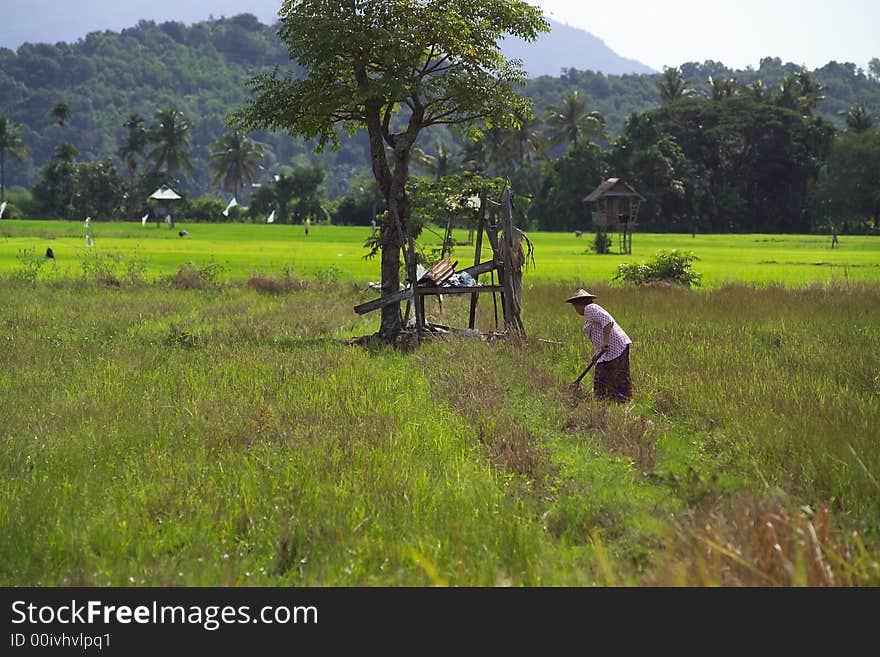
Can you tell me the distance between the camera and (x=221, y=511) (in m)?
5.82

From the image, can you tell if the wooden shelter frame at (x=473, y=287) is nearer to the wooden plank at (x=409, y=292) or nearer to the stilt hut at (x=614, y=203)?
the wooden plank at (x=409, y=292)

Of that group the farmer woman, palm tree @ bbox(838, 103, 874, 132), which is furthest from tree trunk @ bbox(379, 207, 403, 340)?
palm tree @ bbox(838, 103, 874, 132)

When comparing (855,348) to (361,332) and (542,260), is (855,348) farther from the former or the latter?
(542,260)

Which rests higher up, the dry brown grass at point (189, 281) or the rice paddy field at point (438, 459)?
the dry brown grass at point (189, 281)

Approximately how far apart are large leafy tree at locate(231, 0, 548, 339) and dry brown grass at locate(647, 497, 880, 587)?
10598 millimetres

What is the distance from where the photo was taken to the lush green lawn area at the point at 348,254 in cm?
2958

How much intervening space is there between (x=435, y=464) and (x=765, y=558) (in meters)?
3.12

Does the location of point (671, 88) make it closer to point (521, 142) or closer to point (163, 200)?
point (521, 142)

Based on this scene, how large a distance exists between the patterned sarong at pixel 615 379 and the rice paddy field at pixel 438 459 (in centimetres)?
21

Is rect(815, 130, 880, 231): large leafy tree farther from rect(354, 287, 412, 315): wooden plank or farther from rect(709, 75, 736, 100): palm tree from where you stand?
rect(354, 287, 412, 315): wooden plank

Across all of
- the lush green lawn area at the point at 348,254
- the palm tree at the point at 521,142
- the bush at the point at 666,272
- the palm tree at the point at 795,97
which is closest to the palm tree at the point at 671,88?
the palm tree at the point at 795,97

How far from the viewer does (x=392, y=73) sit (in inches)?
574

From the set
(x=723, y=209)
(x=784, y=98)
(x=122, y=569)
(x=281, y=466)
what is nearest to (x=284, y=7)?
(x=281, y=466)

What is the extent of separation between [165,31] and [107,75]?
41758 mm
